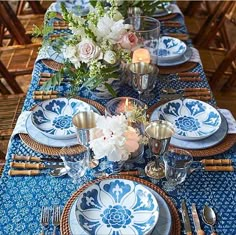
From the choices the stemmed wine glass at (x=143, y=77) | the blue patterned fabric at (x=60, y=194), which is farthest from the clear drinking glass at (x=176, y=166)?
the stemmed wine glass at (x=143, y=77)

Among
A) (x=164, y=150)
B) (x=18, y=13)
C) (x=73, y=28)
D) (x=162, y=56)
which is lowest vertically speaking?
(x=18, y=13)

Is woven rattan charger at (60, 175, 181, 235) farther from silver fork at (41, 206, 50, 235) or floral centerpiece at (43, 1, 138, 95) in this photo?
floral centerpiece at (43, 1, 138, 95)

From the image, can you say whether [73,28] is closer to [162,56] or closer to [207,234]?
[162,56]

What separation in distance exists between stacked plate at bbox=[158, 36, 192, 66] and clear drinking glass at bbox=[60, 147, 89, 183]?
24.6 inches

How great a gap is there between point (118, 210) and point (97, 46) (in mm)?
500

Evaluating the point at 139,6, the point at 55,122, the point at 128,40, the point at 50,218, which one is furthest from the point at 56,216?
the point at 139,6

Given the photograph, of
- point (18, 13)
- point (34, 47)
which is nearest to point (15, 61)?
point (34, 47)

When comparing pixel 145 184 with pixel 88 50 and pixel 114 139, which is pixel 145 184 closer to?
pixel 114 139

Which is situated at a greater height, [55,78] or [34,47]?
[55,78]

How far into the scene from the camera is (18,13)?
2668 millimetres

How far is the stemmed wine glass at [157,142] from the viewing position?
98cm

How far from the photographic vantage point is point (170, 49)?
160 cm

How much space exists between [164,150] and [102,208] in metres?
0.21

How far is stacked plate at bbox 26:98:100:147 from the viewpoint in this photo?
3.66ft
